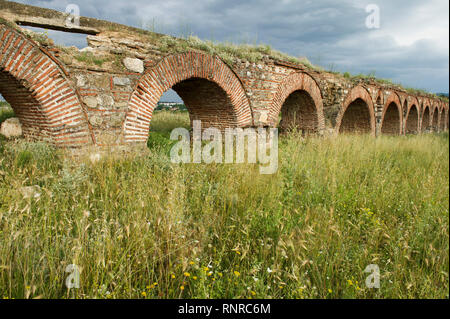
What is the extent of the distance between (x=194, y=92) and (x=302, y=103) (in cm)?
479

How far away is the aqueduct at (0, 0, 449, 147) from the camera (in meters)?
4.38

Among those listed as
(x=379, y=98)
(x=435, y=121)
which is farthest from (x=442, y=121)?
(x=379, y=98)

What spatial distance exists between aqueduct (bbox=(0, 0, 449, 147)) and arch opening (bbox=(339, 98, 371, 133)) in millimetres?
6751

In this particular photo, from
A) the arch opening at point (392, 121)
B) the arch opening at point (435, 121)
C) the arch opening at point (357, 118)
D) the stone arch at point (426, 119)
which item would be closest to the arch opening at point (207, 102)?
the arch opening at point (357, 118)

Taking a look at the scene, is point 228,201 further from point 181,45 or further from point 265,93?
point 265,93

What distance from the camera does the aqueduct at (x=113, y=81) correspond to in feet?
14.4

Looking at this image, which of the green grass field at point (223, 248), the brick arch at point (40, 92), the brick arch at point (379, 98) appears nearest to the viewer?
the green grass field at point (223, 248)

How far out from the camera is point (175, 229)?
213cm

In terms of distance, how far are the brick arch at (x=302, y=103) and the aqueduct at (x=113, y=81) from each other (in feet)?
0.64

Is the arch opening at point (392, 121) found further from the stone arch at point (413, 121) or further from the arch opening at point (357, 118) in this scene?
the arch opening at point (357, 118)

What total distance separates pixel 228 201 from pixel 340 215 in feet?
4.09

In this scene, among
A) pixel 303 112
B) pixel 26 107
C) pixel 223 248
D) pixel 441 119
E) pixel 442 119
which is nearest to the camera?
pixel 223 248

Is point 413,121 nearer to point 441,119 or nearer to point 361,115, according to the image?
point 441,119

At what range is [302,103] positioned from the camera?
1034cm
